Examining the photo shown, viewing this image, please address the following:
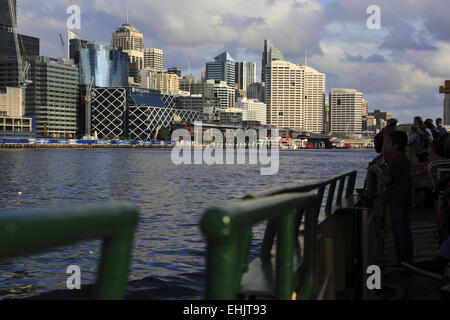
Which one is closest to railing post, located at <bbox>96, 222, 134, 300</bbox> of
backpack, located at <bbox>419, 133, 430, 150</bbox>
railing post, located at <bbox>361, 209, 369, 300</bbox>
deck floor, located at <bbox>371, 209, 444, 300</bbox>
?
deck floor, located at <bbox>371, 209, 444, 300</bbox>

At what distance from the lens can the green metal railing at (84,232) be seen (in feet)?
4.17

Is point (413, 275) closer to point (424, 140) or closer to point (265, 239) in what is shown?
point (265, 239)

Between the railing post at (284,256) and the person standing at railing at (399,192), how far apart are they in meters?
5.89

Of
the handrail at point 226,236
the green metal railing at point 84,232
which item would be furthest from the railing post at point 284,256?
the green metal railing at point 84,232

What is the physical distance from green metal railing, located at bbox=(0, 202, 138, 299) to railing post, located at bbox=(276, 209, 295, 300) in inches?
54.6

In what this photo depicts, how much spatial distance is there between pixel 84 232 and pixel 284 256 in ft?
5.68

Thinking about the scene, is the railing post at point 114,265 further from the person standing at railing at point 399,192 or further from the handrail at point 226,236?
the person standing at railing at point 399,192

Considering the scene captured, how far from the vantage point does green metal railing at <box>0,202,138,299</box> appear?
1272 mm

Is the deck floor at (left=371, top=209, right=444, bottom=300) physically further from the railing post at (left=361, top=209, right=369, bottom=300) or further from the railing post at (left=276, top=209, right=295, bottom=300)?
the railing post at (left=276, top=209, right=295, bottom=300)

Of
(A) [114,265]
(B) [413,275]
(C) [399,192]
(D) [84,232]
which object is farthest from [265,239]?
(C) [399,192]

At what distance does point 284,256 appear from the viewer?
304 centimetres
